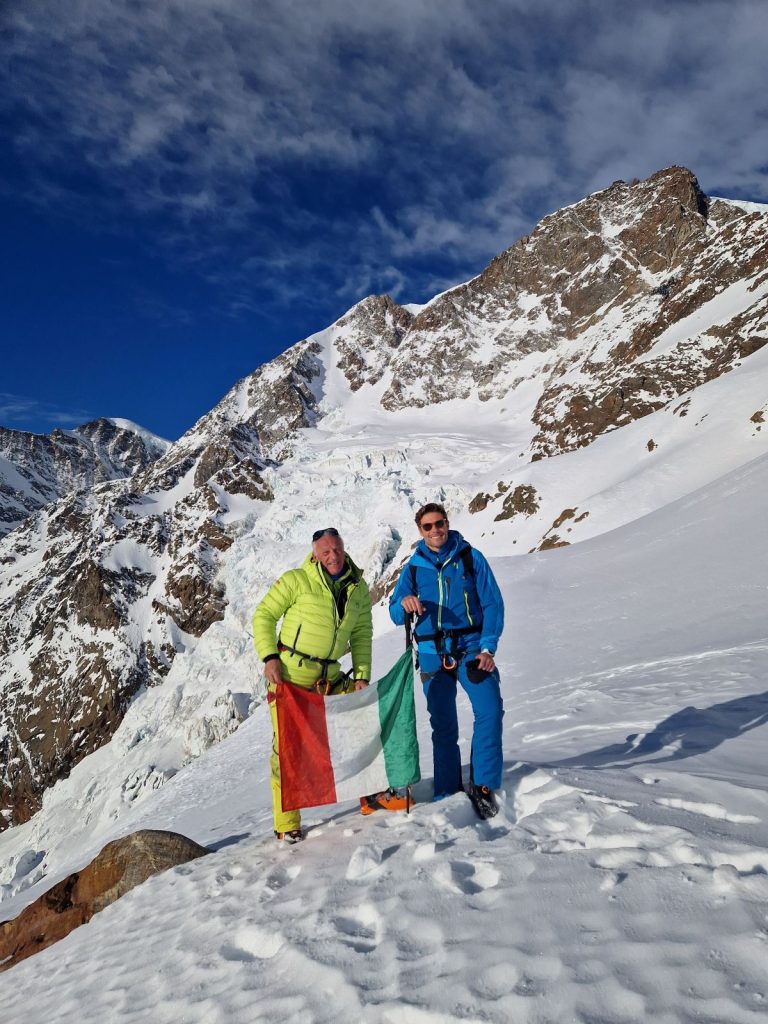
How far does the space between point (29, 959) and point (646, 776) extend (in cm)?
503

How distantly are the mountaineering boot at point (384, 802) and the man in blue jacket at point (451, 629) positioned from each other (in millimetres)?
336

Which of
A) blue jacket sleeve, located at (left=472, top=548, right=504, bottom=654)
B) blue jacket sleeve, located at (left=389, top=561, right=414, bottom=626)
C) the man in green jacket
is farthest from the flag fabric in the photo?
blue jacket sleeve, located at (left=472, top=548, right=504, bottom=654)

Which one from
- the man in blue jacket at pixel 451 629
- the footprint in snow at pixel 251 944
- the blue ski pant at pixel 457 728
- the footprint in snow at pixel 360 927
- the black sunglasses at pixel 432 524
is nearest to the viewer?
the footprint in snow at pixel 360 927

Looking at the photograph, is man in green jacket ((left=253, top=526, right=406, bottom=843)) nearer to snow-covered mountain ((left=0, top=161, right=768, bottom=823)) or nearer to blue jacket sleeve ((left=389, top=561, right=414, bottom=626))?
blue jacket sleeve ((left=389, top=561, right=414, bottom=626))

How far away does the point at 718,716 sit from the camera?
5.86m

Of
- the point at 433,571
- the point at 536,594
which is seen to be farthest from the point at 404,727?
the point at 536,594

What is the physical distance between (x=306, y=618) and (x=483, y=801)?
192cm

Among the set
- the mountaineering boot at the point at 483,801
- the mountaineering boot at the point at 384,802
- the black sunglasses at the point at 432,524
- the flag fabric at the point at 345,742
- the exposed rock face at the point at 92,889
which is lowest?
the exposed rock face at the point at 92,889

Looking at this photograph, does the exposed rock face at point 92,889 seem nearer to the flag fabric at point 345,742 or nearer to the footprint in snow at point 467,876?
the flag fabric at point 345,742

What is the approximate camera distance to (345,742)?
4.82 metres

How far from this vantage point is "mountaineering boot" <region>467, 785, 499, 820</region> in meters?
4.08

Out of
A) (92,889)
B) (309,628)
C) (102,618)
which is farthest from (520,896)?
(102,618)

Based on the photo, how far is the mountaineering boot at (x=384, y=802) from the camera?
15.7 feet

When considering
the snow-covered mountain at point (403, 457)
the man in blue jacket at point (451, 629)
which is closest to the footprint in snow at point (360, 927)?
the man in blue jacket at point (451, 629)
